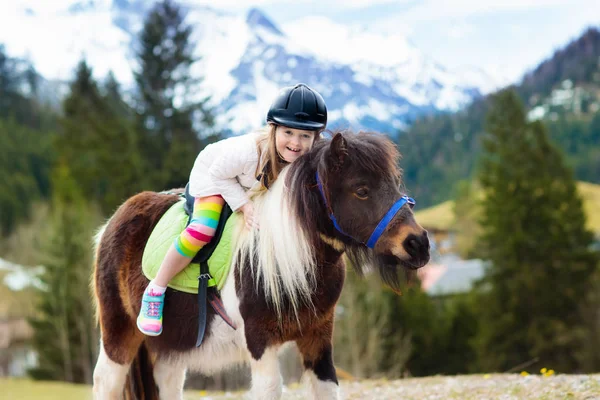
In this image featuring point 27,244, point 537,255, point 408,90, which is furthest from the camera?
point 408,90

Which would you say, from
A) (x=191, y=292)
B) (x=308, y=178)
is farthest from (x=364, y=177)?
(x=191, y=292)

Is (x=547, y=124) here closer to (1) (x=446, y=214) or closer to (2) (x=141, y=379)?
(1) (x=446, y=214)

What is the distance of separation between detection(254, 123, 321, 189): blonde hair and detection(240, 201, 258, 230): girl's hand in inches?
6.3

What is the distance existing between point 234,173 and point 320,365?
55.6 inches

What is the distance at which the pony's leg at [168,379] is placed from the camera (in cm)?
517

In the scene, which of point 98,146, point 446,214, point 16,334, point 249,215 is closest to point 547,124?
point 446,214

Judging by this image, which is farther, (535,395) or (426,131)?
(426,131)

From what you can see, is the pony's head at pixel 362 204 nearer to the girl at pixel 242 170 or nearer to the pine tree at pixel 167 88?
the girl at pixel 242 170

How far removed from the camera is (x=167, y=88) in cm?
3284

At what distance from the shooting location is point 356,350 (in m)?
24.3

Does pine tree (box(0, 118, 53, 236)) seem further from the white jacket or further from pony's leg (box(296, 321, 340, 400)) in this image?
pony's leg (box(296, 321, 340, 400))

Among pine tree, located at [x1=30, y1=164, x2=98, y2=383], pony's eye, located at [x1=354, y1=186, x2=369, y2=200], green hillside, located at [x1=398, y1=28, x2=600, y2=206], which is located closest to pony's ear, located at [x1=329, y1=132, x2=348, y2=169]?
pony's eye, located at [x1=354, y1=186, x2=369, y2=200]

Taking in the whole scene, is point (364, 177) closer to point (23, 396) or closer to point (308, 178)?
point (308, 178)

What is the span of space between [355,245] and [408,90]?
119 metres
